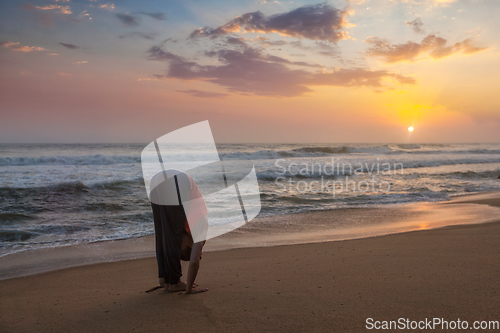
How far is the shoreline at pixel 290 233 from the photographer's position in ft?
16.7

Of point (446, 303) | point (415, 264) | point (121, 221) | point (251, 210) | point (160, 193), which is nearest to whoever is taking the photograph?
point (446, 303)

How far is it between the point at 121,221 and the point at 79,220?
1172 mm

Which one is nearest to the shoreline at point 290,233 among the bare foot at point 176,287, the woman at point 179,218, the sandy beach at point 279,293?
the sandy beach at point 279,293

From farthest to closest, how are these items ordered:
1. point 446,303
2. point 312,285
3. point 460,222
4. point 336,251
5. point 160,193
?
point 460,222
point 336,251
point 312,285
point 160,193
point 446,303

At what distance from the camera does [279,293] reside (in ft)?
10.5

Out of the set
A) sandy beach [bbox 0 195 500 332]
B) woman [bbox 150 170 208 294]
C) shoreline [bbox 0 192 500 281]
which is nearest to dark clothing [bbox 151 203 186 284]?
woman [bbox 150 170 208 294]

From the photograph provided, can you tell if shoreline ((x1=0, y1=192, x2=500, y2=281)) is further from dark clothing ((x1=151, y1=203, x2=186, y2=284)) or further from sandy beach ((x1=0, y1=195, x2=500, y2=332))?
dark clothing ((x1=151, y1=203, x2=186, y2=284))

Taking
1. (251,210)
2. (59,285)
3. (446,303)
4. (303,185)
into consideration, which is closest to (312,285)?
(446,303)

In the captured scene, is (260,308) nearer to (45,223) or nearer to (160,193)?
(160,193)

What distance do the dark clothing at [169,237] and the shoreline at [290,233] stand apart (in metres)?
2.09

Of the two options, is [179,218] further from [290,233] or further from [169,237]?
[290,233]

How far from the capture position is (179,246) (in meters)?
3.30

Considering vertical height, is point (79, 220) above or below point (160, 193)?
below

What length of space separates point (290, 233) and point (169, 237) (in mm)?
4078
